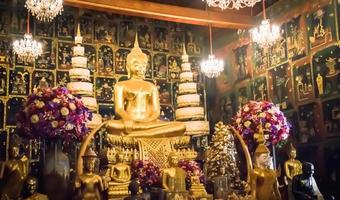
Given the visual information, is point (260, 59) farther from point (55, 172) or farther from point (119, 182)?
point (55, 172)

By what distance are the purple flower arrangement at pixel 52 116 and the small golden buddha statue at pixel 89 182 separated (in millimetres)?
381

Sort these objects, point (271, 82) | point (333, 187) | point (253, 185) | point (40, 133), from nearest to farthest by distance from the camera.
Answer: point (40, 133) → point (253, 185) → point (333, 187) → point (271, 82)

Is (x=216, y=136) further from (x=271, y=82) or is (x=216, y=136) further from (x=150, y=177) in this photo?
(x=271, y=82)

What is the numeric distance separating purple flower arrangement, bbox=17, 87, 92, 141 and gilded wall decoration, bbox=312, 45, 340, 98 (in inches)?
141

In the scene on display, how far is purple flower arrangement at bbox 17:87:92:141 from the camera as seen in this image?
5.44 metres

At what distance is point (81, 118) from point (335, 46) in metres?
3.75

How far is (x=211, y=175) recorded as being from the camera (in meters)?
6.36

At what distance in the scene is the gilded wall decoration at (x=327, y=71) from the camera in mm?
6820

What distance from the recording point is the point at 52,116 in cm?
548

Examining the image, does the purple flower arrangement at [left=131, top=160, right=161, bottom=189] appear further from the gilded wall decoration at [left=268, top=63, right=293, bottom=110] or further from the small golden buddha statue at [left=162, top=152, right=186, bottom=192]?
the gilded wall decoration at [left=268, top=63, right=293, bottom=110]

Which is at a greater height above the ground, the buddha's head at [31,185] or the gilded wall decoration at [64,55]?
the gilded wall decoration at [64,55]

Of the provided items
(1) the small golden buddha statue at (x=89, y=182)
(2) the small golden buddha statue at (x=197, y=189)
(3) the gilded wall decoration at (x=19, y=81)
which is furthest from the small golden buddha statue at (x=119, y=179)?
(3) the gilded wall decoration at (x=19, y=81)

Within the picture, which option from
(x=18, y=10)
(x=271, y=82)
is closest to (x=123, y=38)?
(x=18, y=10)

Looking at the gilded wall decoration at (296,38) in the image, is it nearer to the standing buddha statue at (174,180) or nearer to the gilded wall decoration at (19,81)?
the standing buddha statue at (174,180)
